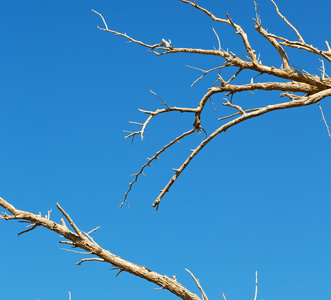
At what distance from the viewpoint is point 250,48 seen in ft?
18.6

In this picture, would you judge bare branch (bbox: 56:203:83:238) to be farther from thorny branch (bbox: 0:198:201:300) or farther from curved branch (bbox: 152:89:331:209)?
curved branch (bbox: 152:89:331:209)

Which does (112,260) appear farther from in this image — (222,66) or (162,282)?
(222,66)

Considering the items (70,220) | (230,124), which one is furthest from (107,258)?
(230,124)

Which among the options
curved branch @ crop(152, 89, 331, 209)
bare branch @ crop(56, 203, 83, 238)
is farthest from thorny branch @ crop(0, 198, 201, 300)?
curved branch @ crop(152, 89, 331, 209)

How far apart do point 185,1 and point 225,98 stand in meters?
1.69

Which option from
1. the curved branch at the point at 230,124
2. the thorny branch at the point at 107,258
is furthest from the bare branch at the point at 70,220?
the curved branch at the point at 230,124

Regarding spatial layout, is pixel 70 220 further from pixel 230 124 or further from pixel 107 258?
pixel 230 124

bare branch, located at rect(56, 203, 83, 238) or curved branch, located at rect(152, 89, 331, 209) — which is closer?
curved branch, located at rect(152, 89, 331, 209)

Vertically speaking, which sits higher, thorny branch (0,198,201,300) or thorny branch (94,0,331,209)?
thorny branch (94,0,331,209)

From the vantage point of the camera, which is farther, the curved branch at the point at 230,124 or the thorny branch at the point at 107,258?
the thorny branch at the point at 107,258

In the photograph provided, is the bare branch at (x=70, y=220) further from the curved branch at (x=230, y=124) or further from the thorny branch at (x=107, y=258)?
the curved branch at (x=230, y=124)

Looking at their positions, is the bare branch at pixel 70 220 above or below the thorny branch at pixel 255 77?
below

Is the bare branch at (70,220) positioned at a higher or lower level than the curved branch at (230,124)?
lower

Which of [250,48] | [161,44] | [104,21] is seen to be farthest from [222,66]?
[104,21]
